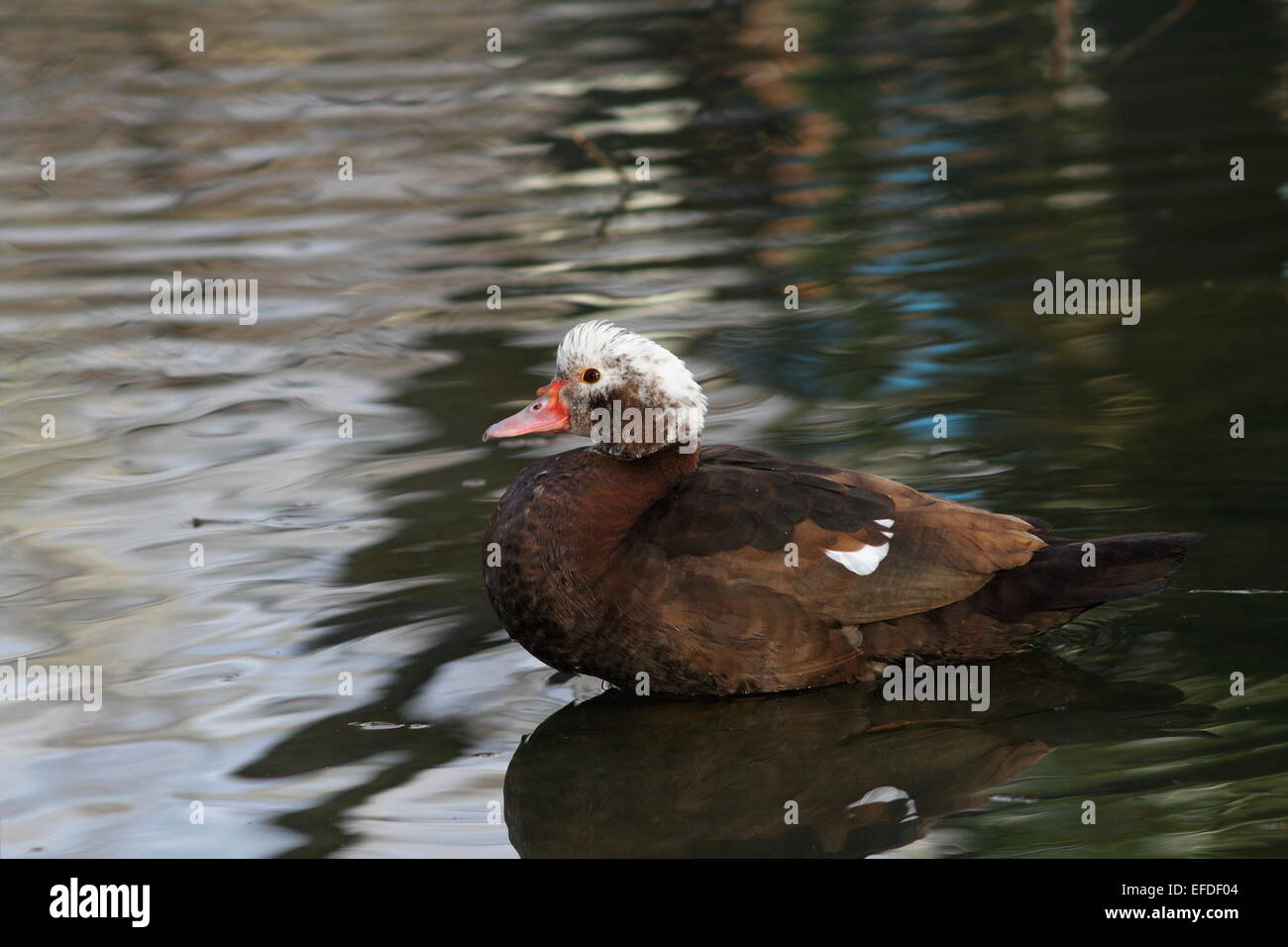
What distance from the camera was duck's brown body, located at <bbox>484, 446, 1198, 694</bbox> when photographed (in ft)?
17.5

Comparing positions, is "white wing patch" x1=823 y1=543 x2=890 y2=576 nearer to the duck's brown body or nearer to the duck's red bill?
the duck's brown body

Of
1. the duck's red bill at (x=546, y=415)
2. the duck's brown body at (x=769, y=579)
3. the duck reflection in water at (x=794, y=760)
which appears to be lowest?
the duck reflection in water at (x=794, y=760)

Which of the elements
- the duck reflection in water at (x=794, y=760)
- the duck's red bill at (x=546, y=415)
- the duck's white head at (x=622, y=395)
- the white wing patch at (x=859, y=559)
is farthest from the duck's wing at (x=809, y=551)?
the duck's red bill at (x=546, y=415)

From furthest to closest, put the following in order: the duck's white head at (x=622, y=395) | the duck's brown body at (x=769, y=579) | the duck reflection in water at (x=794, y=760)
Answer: the duck's white head at (x=622, y=395)
the duck's brown body at (x=769, y=579)
the duck reflection in water at (x=794, y=760)

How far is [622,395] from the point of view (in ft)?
18.5

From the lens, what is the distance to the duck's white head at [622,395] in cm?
559

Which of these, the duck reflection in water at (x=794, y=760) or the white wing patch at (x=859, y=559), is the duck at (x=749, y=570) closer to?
the white wing patch at (x=859, y=559)

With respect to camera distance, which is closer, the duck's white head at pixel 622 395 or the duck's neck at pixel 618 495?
the duck's neck at pixel 618 495

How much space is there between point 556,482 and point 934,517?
123 cm

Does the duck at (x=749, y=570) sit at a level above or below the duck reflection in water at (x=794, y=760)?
above

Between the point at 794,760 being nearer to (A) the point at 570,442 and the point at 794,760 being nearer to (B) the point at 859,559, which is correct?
(B) the point at 859,559

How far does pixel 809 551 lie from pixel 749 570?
206 mm

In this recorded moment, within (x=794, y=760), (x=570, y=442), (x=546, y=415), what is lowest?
(x=794, y=760)

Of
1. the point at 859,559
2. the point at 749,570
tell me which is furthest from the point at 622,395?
the point at 859,559
